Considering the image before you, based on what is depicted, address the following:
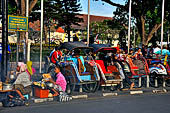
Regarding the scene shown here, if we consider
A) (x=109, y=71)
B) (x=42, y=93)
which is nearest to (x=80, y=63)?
(x=109, y=71)

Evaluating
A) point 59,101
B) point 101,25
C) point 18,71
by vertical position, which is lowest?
point 59,101

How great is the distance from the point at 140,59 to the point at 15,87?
638 centimetres

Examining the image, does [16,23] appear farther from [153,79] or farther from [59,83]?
[153,79]

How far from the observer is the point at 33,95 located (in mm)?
11133

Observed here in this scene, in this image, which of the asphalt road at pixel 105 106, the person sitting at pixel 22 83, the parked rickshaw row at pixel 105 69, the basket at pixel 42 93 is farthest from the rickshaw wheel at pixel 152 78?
the person sitting at pixel 22 83

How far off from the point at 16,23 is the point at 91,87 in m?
3.88

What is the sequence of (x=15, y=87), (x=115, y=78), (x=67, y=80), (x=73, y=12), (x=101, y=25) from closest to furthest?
(x=15, y=87)
(x=67, y=80)
(x=115, y=78)
(x=73, y=12)
(x=101, y=25)

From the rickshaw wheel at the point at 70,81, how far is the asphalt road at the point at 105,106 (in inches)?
49.6

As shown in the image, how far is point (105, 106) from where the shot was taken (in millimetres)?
9500

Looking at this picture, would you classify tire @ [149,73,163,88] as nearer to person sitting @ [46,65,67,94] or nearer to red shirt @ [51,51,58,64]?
red shirt @ [51,51,58,64]

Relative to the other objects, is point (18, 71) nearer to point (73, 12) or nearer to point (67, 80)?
point (67, 80)

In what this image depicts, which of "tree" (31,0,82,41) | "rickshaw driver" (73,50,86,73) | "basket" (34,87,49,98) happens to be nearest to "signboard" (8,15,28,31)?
"rickshaw driver" (73,50,86,73)

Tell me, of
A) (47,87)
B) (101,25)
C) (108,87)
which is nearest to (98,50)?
(108,87)

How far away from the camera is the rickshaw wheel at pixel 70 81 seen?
470 inches
